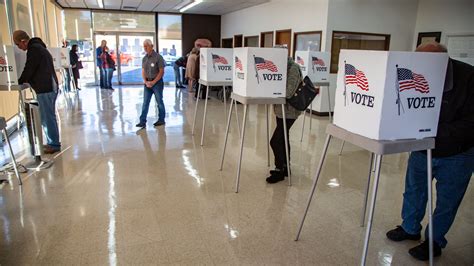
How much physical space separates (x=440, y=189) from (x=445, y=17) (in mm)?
6078

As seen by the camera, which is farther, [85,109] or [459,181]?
[85,109]

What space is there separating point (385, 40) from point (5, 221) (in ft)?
25.0

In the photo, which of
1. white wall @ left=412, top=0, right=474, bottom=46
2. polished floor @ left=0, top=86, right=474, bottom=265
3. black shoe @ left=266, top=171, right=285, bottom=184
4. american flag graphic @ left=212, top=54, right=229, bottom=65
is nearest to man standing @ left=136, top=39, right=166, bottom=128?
polished floor @ left=0, top=86, right=474, bottom=265

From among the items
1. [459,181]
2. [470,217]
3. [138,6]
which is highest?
[138,6]

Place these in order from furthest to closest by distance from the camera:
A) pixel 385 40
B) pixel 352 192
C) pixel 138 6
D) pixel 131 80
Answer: pixel 131 80 → pixel 138 6 → pixel 385 40 → pixel 352 192

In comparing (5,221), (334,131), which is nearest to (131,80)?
(5,221)

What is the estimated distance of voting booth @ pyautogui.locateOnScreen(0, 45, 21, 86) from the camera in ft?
13.4

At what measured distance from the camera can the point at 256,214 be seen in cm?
305

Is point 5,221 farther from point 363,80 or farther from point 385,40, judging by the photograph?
point 385,40

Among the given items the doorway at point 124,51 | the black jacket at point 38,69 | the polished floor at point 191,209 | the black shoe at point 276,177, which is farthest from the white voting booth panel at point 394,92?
the doorway at point 124,51

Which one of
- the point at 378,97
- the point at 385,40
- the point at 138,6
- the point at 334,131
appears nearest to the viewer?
the point at 378,97

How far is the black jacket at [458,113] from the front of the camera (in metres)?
2.08

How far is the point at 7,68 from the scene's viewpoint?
13.5 ft

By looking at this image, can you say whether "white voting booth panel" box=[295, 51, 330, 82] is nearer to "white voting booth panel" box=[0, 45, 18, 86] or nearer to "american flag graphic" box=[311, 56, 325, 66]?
"american flag graphic" box=[311, 56, 325, 66]
